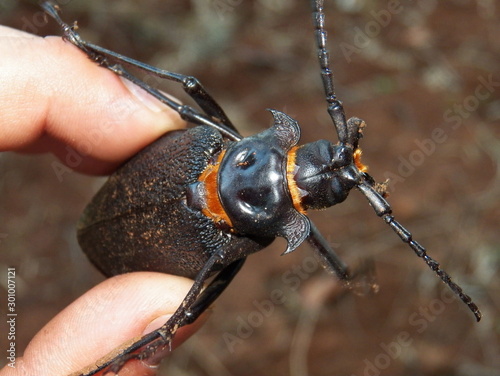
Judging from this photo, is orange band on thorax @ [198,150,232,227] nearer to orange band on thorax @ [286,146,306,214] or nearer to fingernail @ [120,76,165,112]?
orange band on thorax @ [286,146,306,214]

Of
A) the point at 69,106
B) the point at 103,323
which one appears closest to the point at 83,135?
the point at 69,106

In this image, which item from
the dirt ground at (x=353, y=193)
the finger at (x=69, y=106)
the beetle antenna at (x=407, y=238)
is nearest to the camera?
the beetle antenna at (x=407, y=238)

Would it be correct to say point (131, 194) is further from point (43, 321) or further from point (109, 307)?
point (43, 321)

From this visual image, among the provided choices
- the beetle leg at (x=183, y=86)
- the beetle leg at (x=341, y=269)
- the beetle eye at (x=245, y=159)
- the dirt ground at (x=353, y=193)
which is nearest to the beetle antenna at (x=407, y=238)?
the beetle leg at (x=341, y=269)

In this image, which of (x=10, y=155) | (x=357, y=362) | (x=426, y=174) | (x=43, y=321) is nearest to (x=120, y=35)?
(x=10, y=155)

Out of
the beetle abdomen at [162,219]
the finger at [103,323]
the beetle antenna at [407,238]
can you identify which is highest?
the beetle antenna at [407,238]

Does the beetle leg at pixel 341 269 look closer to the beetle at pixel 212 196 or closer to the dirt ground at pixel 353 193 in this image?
the beetle at pixel 212 196

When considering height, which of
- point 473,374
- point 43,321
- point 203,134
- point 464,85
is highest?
point 464,85
